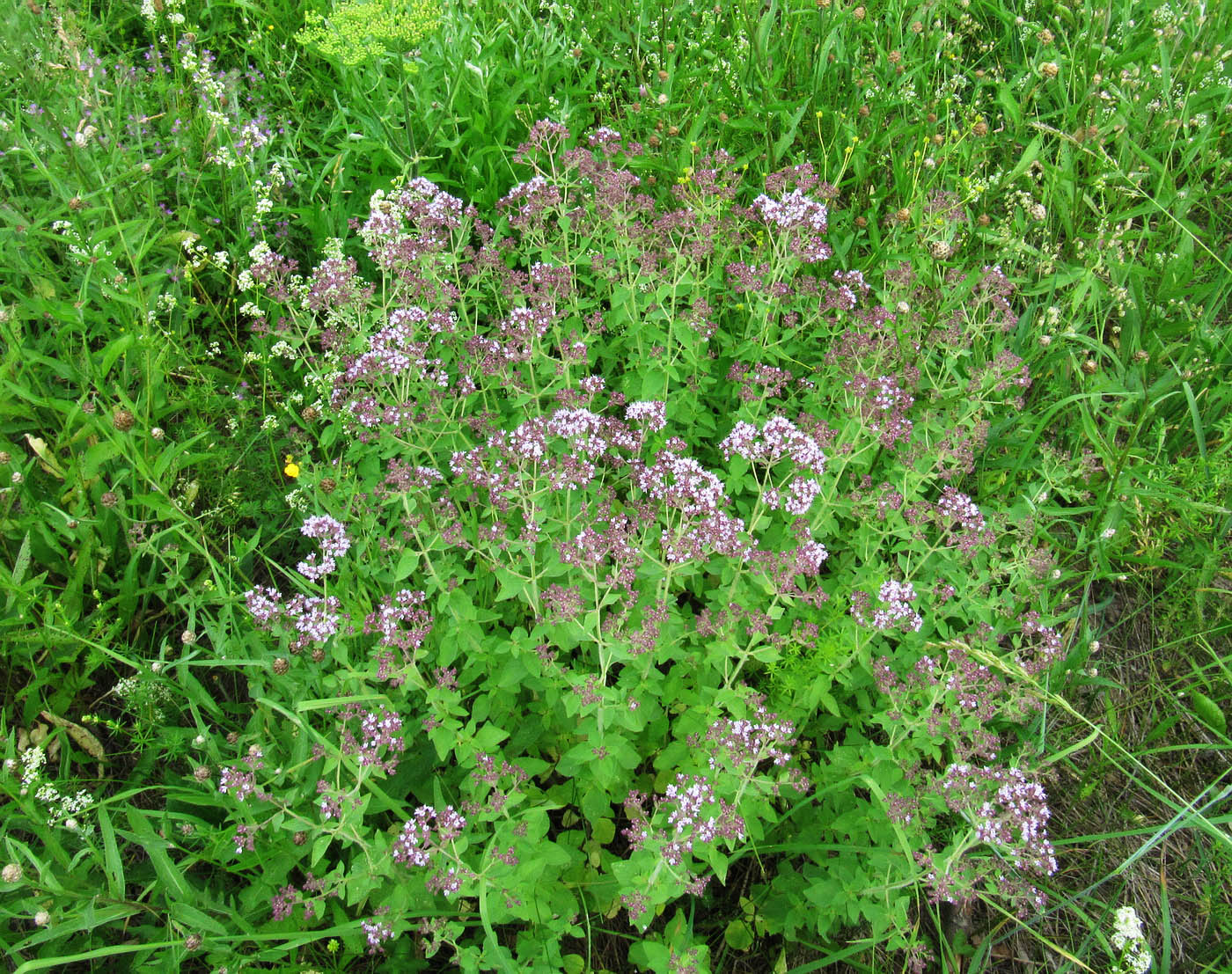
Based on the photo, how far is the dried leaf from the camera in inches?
134

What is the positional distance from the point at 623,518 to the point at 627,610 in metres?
0.39

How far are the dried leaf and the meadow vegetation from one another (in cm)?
4

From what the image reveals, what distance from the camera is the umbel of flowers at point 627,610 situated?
284 cm

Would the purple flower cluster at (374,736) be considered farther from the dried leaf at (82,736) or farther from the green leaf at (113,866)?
the dried leaf at (82,736)

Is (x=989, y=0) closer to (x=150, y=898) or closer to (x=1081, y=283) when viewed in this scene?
(x=1081, y=283)

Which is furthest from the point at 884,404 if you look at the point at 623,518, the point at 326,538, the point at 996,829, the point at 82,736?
the point at 82,736

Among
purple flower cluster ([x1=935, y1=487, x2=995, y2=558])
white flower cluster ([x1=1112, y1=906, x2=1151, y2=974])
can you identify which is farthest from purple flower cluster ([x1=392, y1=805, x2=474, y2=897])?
purple flower cluster ([x1=935, y1=487, x2=995, y2=558])

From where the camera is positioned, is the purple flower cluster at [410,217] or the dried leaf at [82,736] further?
the purple flower cluster at [410,217]

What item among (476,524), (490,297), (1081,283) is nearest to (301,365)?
(490,297)

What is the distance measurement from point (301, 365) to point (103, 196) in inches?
46.3

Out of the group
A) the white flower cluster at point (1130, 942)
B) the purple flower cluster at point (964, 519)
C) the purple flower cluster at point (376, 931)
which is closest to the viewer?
the white flower cluster at point (1130, 942)

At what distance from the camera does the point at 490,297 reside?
464cm

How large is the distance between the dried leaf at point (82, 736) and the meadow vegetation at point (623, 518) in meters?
0.04

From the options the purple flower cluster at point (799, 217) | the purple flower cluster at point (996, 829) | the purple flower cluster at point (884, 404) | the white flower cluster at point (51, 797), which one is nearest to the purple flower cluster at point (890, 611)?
the purple flower cluster at point (996, 829)
